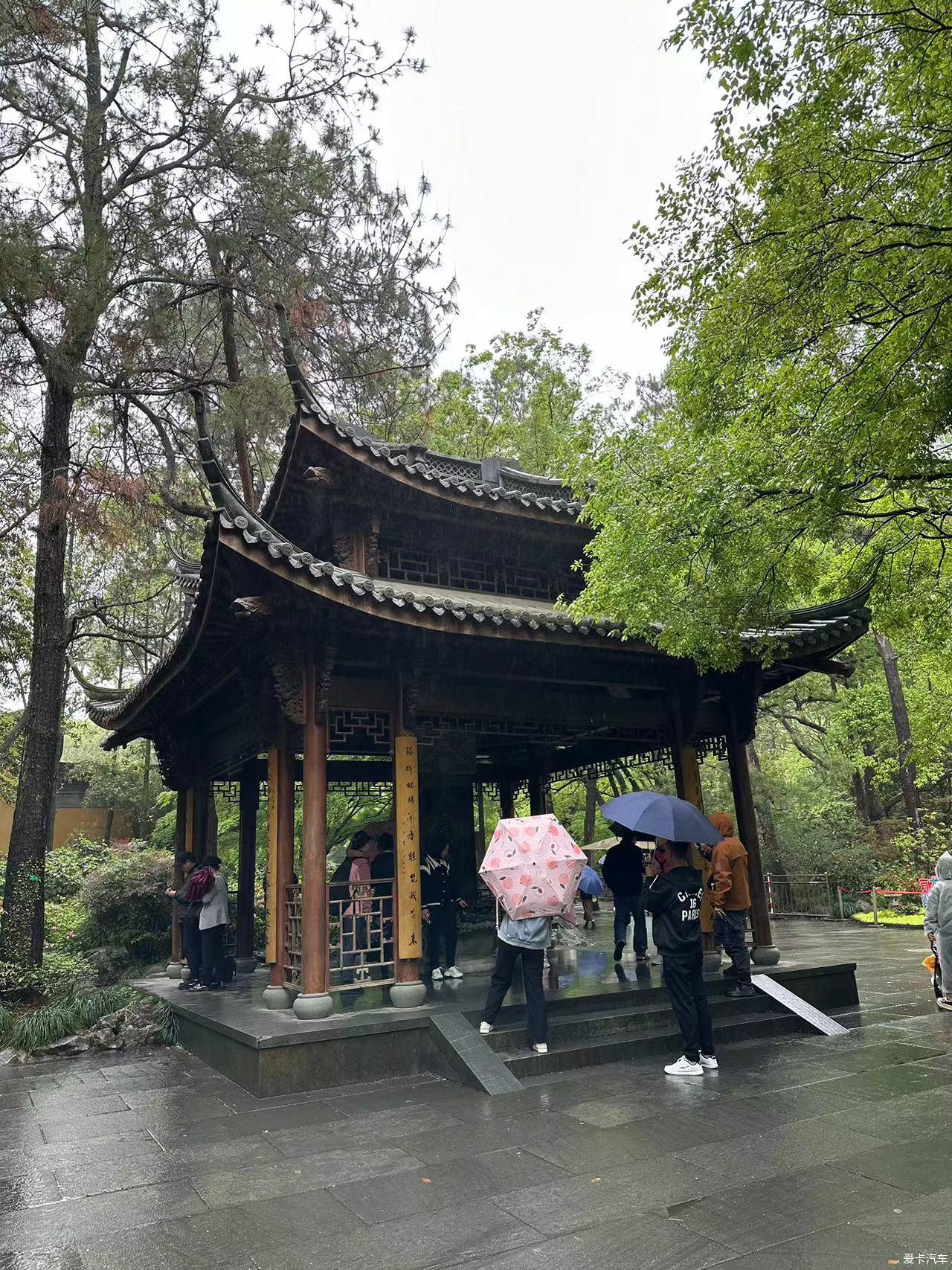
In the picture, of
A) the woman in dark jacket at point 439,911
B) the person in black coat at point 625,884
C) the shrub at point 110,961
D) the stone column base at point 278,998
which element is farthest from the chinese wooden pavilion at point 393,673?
the shrub at point 110,961

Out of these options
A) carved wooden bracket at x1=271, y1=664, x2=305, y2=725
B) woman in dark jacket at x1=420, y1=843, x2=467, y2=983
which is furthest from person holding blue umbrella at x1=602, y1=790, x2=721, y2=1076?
woman in dark jacket at x1=420, y1=843, x2=467, y2=983

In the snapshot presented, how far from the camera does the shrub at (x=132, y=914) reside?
44.8 feet

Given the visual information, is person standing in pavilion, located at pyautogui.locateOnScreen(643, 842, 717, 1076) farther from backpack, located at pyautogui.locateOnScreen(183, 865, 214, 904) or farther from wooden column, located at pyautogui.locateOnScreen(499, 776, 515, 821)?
wooden column, located at pyautogui.locateOnScreen(499, 776, 515, 821)

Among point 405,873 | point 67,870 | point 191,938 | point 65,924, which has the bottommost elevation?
point 65,924

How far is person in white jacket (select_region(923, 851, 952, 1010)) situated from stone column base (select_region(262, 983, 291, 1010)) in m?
6.37

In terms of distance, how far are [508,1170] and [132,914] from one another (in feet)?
35.6

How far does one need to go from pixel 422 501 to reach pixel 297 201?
7279 mm

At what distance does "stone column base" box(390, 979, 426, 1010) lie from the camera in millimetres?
7602

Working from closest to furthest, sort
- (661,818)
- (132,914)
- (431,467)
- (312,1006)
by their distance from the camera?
(661,818)
(312,1006)
(431,467)
(132,914)

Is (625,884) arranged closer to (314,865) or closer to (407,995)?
(407,995)

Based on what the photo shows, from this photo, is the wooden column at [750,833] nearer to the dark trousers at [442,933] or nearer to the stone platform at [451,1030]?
the stone platform at [451,1030]

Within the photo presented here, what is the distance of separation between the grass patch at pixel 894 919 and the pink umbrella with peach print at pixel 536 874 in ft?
46.3

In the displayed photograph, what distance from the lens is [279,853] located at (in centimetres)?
837

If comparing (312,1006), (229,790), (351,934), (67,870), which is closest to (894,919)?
(229,790)
